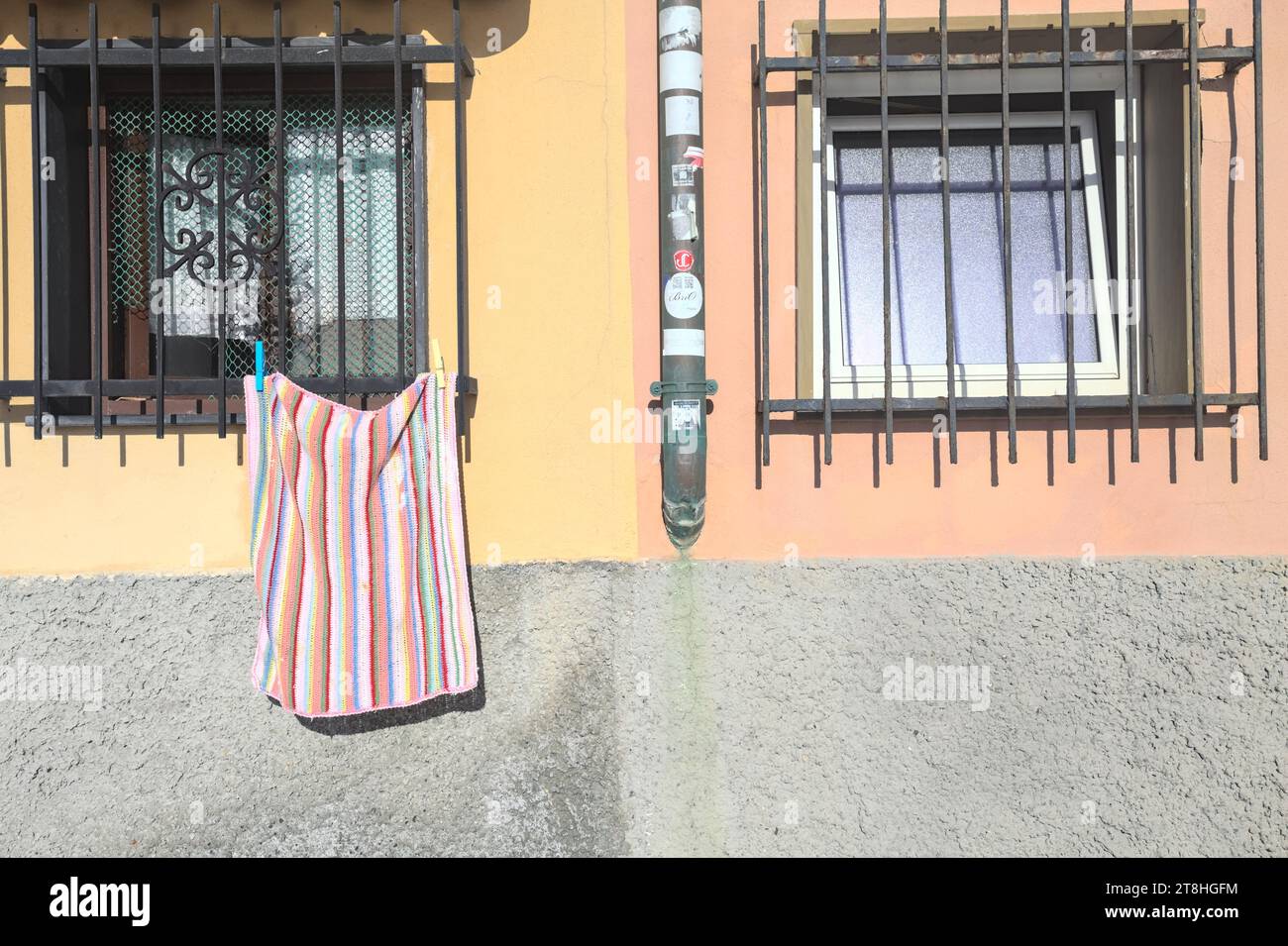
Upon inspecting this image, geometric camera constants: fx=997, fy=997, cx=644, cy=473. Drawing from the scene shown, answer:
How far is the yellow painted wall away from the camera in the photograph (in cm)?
316

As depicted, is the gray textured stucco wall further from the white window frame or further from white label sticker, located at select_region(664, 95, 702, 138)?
white label sticker, located at select_region(664, 95, 702, 138)

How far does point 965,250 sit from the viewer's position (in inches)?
134

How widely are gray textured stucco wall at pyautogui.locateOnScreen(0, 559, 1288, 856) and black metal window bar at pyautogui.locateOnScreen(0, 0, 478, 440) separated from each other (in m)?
0.62

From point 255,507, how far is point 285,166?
1.16 meters

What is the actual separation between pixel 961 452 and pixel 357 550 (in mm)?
1905

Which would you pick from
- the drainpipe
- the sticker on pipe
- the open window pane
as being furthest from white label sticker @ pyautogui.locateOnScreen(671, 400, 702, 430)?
the open window pane

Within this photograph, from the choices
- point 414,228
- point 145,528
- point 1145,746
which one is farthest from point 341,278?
point 1145,746

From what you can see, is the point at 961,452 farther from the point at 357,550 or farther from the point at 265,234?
the point at 265,234

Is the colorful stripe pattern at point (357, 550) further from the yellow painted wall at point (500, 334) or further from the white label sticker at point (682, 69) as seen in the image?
the white label sticker at point (682, 69)

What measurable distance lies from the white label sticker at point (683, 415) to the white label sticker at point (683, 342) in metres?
0.16

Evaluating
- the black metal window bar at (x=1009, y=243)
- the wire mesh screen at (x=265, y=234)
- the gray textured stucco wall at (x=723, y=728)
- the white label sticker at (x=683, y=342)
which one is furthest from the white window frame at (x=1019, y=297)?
the wire mesh screen at (x=265, y=234)

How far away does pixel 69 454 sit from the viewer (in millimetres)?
3164

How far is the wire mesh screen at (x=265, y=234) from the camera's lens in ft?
10.7

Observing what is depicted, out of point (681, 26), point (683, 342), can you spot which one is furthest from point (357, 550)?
point (681, 26)
